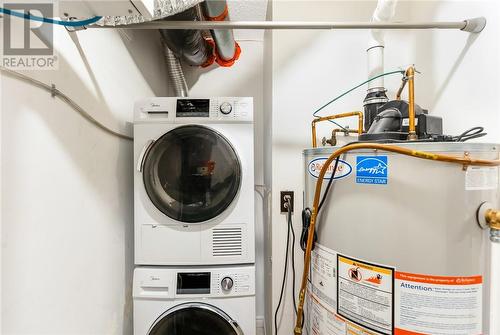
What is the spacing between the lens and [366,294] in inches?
31.8

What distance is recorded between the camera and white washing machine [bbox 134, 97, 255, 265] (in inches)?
51.6

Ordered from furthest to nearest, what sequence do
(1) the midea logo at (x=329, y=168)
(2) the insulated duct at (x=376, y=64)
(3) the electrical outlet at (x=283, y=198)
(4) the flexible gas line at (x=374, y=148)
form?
(3) the electrical outlet at (x=283, y=198)
(2) the insulated duct at (x=376, y=64)
(1) the midea logo at (x=329, y=168)
(4) the flexible gas line at (x=374, y=148)

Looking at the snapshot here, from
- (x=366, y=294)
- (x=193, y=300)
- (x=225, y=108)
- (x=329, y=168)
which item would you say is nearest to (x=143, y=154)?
(x=225, y=108)

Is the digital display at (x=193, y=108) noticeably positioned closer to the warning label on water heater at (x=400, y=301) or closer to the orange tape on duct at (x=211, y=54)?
the orange tape on duct at (x=211, y=54)

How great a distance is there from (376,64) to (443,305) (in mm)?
1149

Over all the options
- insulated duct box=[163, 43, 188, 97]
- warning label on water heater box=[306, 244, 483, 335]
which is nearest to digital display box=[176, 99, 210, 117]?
insulated duct box=[163, 43, 188, 97]

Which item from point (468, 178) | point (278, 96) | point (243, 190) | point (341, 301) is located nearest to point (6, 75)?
point (243, 190)

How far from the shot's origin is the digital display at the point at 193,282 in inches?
51.3

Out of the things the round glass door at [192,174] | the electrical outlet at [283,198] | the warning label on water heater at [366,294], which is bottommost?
the warning label on water heater at [366,294]

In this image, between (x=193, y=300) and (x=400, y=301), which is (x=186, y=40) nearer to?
(x=193, y=300)

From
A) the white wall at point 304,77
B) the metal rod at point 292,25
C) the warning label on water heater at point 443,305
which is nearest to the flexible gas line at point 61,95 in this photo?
the metal rod at point 292,25

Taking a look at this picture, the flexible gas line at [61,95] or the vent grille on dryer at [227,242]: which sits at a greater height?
the flexible gas line at [61,95]

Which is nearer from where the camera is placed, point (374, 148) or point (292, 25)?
point (374, 148)

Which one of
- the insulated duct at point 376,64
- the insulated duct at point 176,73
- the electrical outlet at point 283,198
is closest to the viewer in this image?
the insulated duct at point 376,64
